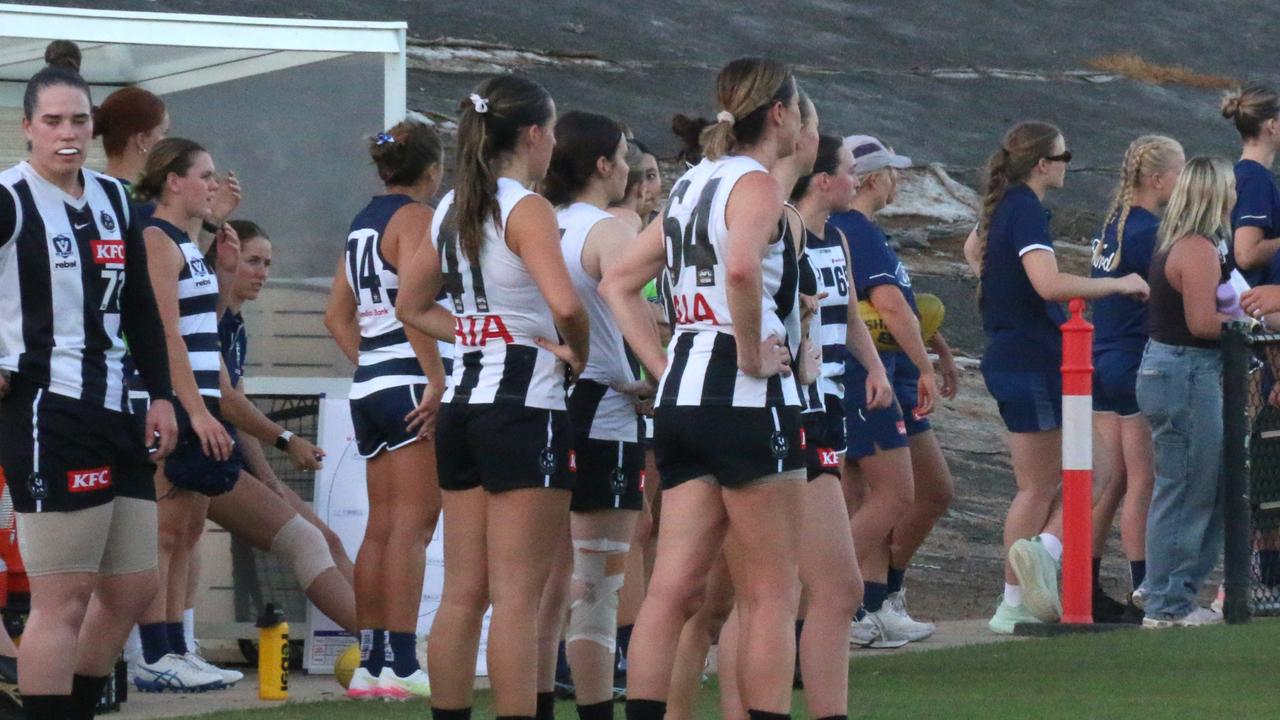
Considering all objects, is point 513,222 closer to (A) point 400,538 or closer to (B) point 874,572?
(A) point 400,538

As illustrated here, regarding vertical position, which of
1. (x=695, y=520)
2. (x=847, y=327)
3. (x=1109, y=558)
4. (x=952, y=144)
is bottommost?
(x=1109, y=558)

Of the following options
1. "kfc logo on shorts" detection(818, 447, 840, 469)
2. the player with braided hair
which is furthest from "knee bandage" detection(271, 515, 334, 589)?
the player with braided hair

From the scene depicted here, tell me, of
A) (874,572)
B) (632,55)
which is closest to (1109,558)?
(874,572)

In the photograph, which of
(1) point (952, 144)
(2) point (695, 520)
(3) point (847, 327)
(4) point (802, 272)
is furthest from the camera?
(1) point (952, 144)

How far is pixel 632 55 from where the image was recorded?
2409 centimetres

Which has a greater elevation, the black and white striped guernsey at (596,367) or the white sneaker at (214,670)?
the black and white striped guernsey at (596,367)

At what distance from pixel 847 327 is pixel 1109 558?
522 centimetres

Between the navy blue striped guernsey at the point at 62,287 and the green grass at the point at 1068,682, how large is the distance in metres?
1.88

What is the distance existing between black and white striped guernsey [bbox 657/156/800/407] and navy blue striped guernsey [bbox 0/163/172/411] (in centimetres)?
145

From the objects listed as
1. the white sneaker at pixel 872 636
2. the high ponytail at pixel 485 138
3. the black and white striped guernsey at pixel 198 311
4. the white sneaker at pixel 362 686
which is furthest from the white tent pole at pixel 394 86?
the white sneaker at pixel 872 636

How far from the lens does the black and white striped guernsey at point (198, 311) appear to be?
23.2 feet

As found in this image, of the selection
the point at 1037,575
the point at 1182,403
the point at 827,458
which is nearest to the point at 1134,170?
the point at 1182,403

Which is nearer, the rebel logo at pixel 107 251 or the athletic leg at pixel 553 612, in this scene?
the rebel logo at pixel 107 251

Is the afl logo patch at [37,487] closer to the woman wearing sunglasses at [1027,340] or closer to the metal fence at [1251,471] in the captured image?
the woman wearing sunglasses at [1027,340]
